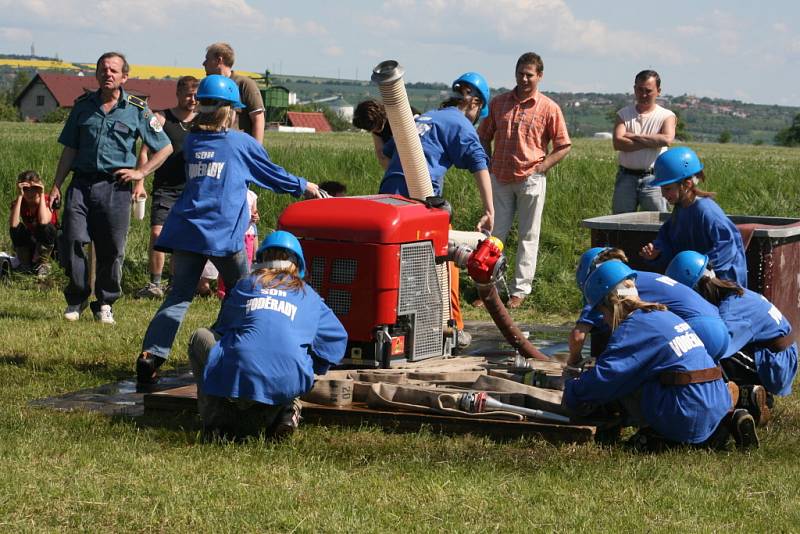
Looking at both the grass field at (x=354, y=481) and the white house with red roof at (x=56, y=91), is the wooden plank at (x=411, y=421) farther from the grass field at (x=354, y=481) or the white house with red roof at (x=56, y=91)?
the white house with red roof at (x=56, y=91)

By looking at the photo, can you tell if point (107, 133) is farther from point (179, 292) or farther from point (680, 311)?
point (680, 311)

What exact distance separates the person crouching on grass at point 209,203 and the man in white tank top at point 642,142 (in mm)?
4653

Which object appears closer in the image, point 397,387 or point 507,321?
point 397,387

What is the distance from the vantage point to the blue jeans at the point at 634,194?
11.8 metres

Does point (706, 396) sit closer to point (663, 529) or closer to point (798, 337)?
point (663, 529)

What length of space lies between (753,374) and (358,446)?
2.64 metres

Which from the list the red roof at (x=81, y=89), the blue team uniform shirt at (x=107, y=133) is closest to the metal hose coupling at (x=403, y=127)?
the blue team uniform shirt at (x=107, y=133)

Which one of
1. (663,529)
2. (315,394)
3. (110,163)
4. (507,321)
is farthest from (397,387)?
(110,163)

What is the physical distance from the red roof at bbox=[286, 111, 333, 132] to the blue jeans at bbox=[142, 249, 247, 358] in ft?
341

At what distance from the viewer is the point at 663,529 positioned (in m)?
5.07

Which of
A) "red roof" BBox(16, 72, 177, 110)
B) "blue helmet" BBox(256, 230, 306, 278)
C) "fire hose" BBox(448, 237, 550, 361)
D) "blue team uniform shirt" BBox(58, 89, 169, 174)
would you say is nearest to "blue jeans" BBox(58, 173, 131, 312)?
"blue team uniform shirt" BBox(58, 89, 169, 174)

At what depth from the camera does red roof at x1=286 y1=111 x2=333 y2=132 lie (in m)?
113

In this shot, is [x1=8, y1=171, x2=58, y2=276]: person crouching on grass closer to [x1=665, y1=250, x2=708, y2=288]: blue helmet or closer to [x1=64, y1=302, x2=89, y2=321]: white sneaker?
[x1=64, y1=302, x2=89, y2=321]: white sneaker

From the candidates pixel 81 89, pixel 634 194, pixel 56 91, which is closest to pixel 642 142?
pixel 634 194
